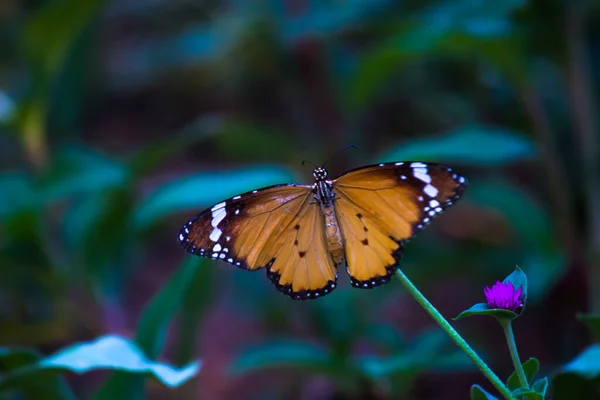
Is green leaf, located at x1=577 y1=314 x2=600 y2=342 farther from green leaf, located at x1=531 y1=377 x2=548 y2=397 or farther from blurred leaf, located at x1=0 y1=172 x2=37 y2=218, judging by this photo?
blurred leaf, located at x1=0 y1=172 x2=37 y2=218

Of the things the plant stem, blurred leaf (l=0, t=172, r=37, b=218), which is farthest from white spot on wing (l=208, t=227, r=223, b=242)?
blurred leaf (l=0, t=172, r=37, b=218)

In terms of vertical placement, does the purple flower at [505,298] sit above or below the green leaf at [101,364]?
below

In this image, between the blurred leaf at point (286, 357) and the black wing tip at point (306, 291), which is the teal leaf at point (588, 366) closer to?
the black wing tip at point (306, 291)

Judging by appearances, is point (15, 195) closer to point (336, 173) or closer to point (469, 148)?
point (336, 173)

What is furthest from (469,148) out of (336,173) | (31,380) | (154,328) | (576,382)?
(31,380)

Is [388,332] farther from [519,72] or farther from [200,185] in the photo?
[519,72]

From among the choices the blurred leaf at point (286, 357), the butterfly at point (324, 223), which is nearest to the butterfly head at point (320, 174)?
the butterfly at point (324, 223)
